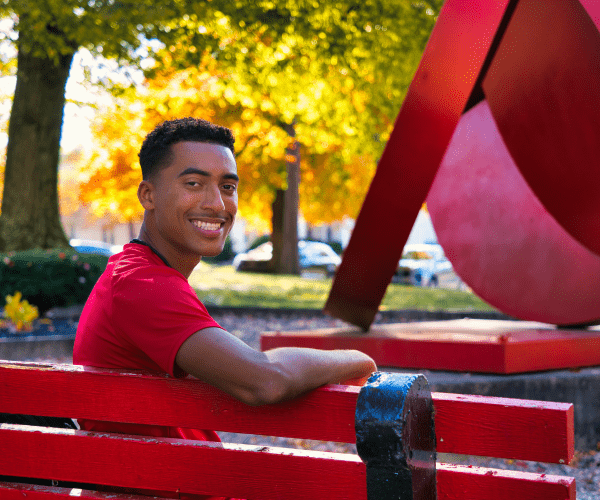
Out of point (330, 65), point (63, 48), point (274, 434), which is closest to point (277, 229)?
point (330, 65)

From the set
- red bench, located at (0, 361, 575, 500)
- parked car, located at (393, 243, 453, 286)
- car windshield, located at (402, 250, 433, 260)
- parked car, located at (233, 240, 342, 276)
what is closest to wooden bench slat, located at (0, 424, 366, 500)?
red bench, located at (0, 361, 575, 500)

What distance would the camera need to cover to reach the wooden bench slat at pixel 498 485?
141 centimetres

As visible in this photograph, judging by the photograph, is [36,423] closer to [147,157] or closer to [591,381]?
[147,157]

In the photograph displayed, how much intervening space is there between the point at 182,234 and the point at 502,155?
568 centimetres

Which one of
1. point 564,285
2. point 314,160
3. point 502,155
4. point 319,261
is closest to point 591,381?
point 564,285

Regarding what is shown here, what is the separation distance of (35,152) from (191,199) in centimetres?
1200

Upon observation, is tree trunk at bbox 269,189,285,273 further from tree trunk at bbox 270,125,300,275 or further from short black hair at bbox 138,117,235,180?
short black hair at bbox 138,117,235,180

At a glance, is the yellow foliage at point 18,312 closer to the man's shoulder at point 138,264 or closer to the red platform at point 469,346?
the red platform at point 469,346

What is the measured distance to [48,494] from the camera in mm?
1840

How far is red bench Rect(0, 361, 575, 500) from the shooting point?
1436 millimetres

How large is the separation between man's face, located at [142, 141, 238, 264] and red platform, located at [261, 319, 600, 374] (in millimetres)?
3843

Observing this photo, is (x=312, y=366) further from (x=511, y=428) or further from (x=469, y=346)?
(x=469, y=346)

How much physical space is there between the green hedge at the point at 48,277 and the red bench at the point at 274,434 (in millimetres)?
9100

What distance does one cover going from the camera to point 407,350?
592 centimetres
